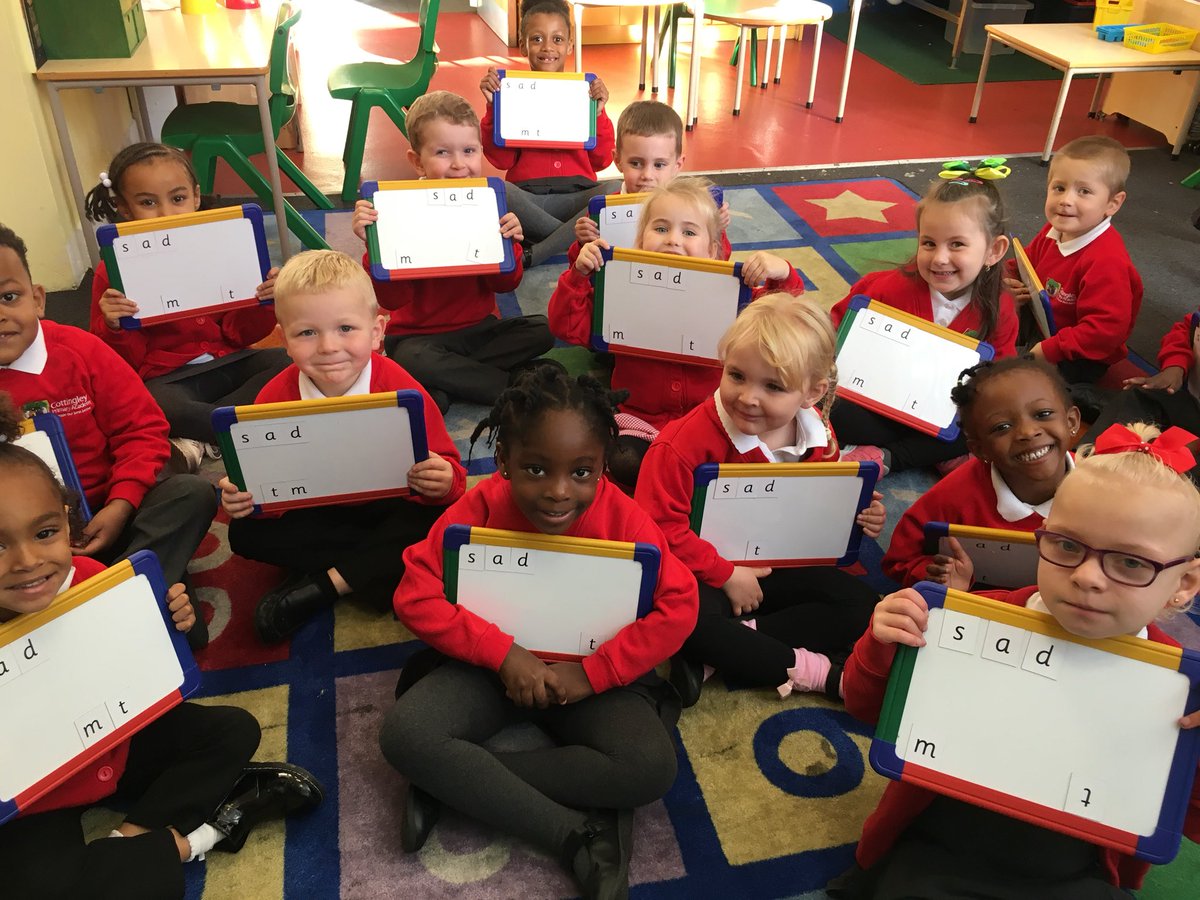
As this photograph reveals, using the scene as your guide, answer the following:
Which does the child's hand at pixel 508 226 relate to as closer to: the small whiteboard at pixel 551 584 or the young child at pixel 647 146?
the young child at pixel 647 146

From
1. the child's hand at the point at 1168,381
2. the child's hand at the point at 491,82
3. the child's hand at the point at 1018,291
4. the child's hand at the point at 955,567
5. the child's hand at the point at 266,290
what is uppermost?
the child's hand at the point at 491,82

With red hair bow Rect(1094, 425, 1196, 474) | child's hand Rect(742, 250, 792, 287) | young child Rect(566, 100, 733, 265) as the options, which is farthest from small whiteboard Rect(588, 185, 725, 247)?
red hair bow Rect(1094, 425, 1196, 474)

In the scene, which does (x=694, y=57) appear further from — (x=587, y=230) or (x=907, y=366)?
(x=907, y=366)

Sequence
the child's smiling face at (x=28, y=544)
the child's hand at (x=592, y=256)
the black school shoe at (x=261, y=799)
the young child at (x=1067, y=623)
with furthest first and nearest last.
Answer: the child's hand at (x=592, y=256)
the black school shoe at (x=261, y=799)
the child's smiling face at (x=28, y=544)
the young child at (x=1067, y=623)

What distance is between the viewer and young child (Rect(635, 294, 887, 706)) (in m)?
1.92

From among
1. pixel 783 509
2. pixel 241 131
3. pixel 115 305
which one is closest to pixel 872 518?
pixel 783 509

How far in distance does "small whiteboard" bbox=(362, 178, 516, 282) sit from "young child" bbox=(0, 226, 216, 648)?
2.80 ft

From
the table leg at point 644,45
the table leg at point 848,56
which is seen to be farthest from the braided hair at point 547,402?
Result: the table leg at point 644,45

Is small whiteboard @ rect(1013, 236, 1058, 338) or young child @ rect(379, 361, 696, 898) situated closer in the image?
young child @ rect(379, 361, 696, 898)

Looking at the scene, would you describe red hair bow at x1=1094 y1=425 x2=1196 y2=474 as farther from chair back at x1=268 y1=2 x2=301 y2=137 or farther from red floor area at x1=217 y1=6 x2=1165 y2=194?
red floor area at x1=217 y1=6 x2=1165 y2=194

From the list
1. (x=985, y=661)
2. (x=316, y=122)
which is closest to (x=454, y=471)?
(x=985, y=661)

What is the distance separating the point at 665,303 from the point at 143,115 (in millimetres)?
3146

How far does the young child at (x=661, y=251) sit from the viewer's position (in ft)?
8.11

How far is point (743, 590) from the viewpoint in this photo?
2008mm
